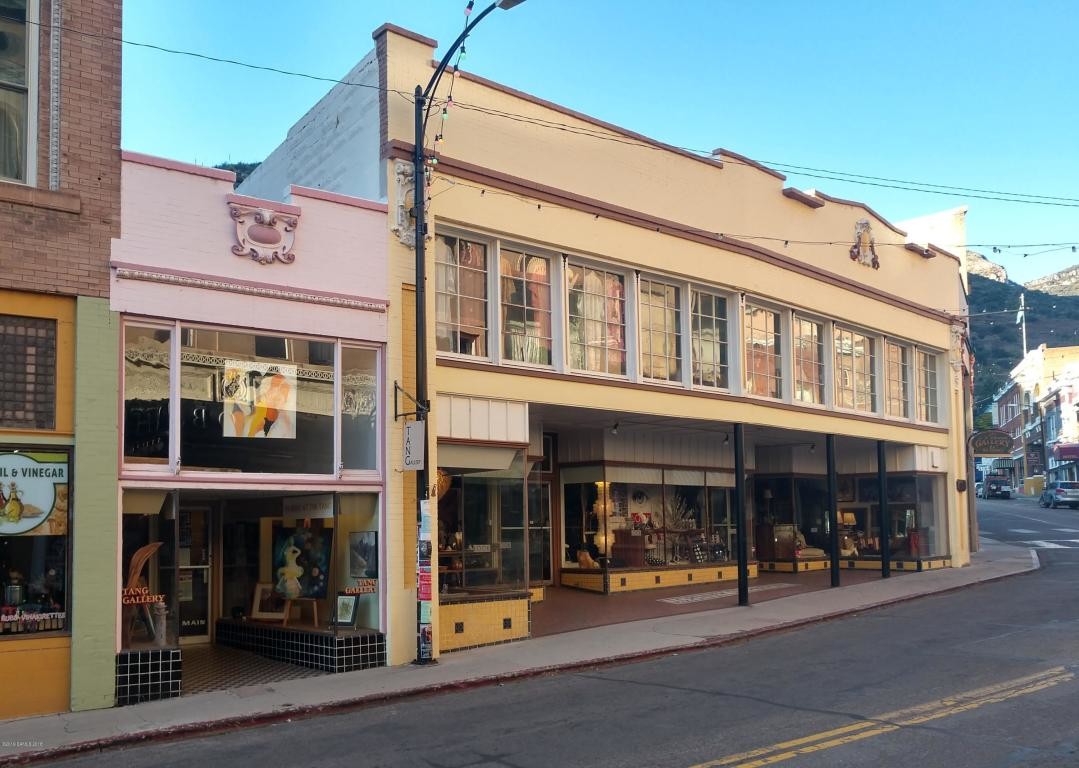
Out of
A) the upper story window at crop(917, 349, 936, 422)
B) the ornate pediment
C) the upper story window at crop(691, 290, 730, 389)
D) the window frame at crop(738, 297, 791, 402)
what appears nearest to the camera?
the ornate pediment

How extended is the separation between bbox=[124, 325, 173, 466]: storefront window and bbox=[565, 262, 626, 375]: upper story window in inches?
270

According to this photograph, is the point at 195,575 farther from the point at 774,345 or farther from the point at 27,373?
the point at 774,345

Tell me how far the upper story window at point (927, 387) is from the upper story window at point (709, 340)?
9.56m

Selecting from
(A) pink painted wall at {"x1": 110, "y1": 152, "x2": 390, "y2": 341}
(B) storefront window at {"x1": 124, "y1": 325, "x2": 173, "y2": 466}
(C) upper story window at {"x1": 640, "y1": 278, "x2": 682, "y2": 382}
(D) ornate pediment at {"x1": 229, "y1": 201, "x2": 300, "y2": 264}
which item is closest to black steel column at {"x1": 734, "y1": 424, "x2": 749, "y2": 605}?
(C) upper story window at {"x1": 640, "y1": 278, "x2": 682, "y2": 382}


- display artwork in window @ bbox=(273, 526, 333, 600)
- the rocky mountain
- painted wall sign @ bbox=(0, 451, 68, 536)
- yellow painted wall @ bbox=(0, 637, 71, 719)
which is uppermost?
the rocky mountain

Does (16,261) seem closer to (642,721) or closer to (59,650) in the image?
(59,650)

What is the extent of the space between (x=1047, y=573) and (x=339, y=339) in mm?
20207

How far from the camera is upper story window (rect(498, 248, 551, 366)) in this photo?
52.4ft

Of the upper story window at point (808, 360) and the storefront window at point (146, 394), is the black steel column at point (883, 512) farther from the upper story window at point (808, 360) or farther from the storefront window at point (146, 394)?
the storefront window at point (146, 394)

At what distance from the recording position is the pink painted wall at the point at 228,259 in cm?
1192

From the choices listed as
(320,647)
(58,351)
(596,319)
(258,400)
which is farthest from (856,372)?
(58,351)

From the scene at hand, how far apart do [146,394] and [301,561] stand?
3.38 meters

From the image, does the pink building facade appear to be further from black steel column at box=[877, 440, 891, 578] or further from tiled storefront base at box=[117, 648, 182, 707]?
black steel column at box=[877, 440, 891, 578]

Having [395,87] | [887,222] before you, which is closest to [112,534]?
[395,87]
